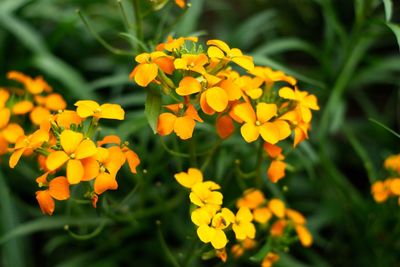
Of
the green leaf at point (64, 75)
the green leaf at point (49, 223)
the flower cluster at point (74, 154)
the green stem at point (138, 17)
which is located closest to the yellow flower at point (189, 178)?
the flower cluster at point (74, 154)

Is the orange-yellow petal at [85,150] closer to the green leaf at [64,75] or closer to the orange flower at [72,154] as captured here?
the orange flower at [72,154]

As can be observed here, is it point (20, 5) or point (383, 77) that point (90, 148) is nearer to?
point (20, 5)

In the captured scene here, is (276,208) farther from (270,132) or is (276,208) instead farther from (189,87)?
(189,87)

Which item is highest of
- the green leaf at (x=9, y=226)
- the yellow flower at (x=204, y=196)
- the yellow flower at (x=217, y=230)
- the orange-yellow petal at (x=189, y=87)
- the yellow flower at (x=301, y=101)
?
the orange-yellow petal at (x=189, y=87)

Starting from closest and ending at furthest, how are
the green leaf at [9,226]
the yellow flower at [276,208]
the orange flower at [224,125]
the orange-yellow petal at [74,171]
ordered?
the orange-yellow petal at [74,171] → the orange flower at [224,125] → the yellow flower at [276,208] → the green leaf at [9,226]

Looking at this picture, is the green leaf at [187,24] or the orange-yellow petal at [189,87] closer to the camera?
the orange-yellow petal at [189,87]

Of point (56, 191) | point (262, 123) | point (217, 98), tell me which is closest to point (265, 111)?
point (262, 123)
